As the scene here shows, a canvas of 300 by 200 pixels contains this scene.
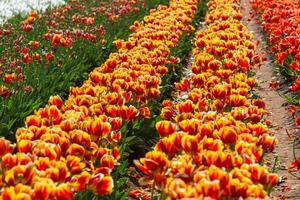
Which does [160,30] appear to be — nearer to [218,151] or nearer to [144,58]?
[144,58]

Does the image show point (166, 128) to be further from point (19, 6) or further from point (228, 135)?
point (19, 6)

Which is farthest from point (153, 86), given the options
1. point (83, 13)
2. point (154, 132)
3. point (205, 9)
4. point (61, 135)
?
point (205, 9)

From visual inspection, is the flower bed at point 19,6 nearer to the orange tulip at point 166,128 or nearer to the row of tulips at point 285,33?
the row of tulips at point 285,33

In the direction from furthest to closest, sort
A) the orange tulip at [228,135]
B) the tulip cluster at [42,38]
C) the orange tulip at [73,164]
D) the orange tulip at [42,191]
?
the tulip cluster at [42,38] < the orange tulip at [228,135] < the orange tulip at [73,164] < the orange tulip at [42,191]

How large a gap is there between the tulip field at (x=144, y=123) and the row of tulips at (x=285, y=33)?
0.05 metres

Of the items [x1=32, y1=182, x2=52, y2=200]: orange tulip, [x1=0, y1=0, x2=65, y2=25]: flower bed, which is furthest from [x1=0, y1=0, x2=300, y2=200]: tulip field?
[x1=0, y1=0, x2=65, y2=25]: flower bed

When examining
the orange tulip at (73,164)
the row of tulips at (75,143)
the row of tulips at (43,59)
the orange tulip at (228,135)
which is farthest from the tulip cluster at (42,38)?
the orange tulip at (228,135)

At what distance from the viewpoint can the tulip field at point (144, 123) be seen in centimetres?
301

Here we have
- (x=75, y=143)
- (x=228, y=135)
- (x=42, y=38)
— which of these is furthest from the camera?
(x=42, y=38)

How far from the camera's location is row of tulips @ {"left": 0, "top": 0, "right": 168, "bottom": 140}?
596 centimetres

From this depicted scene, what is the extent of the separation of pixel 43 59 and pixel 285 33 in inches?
180

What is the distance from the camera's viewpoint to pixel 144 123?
6.36 meters

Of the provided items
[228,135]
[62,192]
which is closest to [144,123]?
[228,135]

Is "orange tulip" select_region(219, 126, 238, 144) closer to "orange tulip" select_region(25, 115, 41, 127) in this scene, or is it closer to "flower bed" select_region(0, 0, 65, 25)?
"orange tulip" select_region(25, 115, 41, 127)
